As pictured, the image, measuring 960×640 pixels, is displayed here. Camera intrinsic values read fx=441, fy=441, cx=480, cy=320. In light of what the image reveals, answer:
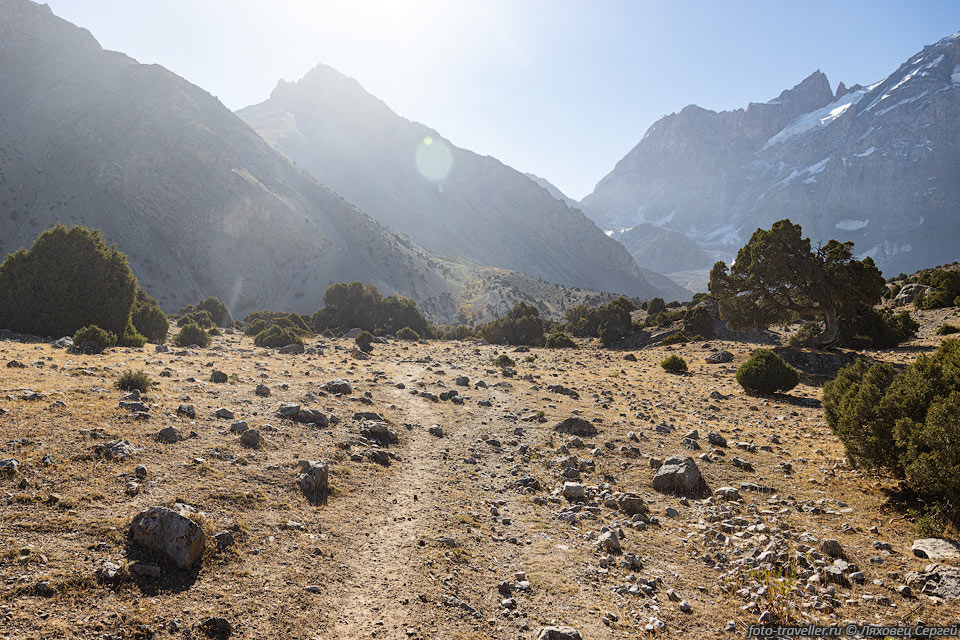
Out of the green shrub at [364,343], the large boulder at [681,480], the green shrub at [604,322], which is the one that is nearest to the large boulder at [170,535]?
the large boulder at [681,480]

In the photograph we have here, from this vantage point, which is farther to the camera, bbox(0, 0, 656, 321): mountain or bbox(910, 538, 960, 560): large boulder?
bbox(0, 0, 656, 321): mountain

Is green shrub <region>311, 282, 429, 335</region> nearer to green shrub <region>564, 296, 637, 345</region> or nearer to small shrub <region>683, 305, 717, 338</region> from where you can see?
green shrub <region>564, 296, 637, 345</region>

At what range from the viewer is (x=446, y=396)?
18719 millimetres

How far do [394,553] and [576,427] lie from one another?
8376 millimetres

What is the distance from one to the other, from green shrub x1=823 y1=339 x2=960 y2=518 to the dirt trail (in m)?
8.01

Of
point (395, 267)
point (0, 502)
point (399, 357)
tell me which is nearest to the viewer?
point (0, 502)

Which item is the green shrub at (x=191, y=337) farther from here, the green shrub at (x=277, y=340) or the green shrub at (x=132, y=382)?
the green shrub at (x=132, y=382)

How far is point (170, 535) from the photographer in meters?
Answer: 5.71

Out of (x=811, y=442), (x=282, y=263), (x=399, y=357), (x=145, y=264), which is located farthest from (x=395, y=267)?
(x=811, y=442)

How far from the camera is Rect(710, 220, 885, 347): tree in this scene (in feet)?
86.3

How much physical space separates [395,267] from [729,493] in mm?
110867

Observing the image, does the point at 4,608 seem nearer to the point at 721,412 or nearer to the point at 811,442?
the point at 811,442

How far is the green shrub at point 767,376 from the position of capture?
1930cm

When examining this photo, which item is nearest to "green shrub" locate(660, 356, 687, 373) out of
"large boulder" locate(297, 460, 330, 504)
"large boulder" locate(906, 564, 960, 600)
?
"large boulder" locate(906, 564, 960, 600)
